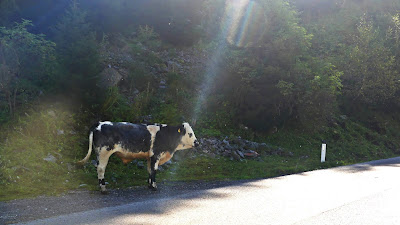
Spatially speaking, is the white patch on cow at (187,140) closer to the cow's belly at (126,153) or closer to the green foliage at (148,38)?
the cow's belly at (126,153)

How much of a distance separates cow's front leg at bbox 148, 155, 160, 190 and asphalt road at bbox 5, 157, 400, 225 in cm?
57

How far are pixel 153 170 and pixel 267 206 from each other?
136 inches

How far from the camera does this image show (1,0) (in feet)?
59.8

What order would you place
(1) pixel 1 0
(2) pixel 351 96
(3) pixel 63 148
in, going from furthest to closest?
(2) pixel 351 96 < (1) pixel 1 0 < (3) pixel 63 148

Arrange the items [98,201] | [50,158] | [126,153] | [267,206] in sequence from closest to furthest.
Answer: [267,206] < [98,201] < [126,153] < [50,158]

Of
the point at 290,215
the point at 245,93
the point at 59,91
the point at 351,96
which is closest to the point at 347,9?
the point at 351,96

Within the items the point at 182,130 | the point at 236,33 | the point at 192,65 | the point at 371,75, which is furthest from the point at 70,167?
the point at 371,75

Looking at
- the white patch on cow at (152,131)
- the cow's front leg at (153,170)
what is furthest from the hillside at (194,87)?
the white patch on cow at (152,131)

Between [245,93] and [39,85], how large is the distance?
34.0ft

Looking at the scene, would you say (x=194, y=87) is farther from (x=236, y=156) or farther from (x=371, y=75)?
(x=371, y=75)

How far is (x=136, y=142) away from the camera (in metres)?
9.69

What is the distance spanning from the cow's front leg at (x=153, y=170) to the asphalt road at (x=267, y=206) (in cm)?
57

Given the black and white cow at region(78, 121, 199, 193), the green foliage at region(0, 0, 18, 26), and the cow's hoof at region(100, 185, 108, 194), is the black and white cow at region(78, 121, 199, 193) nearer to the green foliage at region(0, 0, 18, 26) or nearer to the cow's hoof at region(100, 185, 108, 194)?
the cow's hoof at region(100, 185, 108, 194)

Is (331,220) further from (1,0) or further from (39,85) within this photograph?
(1,0)
